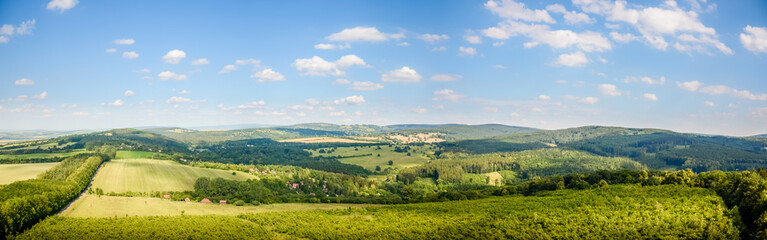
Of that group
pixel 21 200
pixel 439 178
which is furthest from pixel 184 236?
pixel 439 178

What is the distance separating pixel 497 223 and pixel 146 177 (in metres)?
109

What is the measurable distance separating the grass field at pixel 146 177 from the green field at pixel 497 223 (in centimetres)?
4616

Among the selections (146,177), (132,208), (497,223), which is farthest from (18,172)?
(497,223)

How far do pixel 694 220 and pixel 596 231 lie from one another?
11868mm

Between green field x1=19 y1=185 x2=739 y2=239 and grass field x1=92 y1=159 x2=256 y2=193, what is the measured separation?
46160 mm

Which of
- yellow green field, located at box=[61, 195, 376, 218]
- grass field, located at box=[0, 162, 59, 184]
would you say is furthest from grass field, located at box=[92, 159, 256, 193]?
yellow green field, located at box=[61, 195, 376, 218]

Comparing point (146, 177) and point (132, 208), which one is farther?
point (146, 177)

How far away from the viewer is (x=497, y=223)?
45.8 m

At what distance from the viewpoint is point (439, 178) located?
184 meters

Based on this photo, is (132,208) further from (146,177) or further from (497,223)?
(497,223)

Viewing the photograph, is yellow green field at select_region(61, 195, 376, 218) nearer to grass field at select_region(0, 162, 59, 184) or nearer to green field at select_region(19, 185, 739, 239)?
green field at select_region(19, 185, 739, 239)

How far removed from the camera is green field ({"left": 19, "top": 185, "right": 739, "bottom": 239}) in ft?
134

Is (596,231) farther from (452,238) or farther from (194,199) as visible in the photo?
(194,199)

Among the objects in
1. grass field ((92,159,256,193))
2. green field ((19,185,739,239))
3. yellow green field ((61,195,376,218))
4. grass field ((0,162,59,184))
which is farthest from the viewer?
grass field ((92,159,256,193))
